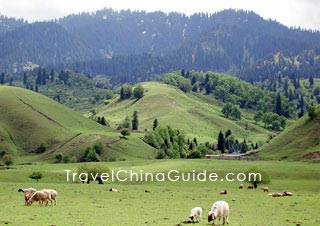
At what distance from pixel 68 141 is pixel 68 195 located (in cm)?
12073

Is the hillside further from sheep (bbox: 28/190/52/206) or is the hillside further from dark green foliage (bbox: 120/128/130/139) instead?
sheep (bbox: 28/190/52/206)

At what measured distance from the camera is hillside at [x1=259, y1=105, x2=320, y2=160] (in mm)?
128375

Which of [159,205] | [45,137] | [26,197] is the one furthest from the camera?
[45,137]

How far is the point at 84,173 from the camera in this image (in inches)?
3605

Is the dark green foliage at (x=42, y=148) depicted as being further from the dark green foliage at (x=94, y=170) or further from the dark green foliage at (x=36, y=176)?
the dark green foliage at (x=94, y=170)

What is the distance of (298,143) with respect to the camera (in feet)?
447

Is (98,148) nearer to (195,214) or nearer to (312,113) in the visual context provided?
(312,113)

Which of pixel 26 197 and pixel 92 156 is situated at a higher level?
pixel 26 197

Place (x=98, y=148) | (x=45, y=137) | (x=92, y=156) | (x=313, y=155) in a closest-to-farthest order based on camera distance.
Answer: (x=313, y=155) < (x=92, y=156) < (x=98, y=148) < (x=45, y=137)

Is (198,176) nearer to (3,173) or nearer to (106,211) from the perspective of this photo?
(3,173)

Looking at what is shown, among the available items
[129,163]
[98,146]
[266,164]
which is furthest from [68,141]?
[266,164]

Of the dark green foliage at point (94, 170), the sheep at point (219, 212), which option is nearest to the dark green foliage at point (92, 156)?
the dark green foliage at point (94, 170)

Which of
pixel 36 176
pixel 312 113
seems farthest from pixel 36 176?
pixel 312 113

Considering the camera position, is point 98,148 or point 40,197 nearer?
point 40,197
